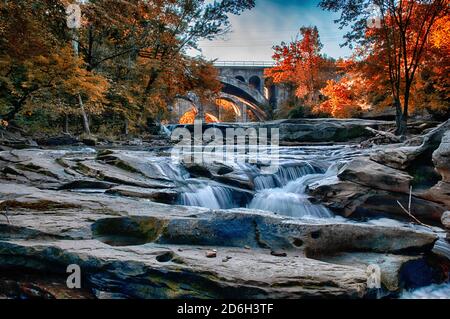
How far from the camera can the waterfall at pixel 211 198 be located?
577 centimetres

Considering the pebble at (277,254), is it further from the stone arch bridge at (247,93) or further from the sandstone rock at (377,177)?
the stone arch bridge at (247,93)

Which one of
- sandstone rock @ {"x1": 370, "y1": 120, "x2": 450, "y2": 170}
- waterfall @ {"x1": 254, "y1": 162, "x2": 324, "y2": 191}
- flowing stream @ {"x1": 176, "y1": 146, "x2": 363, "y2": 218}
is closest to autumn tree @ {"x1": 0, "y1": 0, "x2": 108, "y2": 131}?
flowing stream @ {"x1": 176, "y1": 146, "x2": 363, "y2": 218}

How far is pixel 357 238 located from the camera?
11.3 feet

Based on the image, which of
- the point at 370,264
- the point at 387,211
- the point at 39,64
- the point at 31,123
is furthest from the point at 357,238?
the point at 31,123

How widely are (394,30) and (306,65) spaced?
57.2 feet

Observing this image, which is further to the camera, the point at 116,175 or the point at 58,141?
the point at 58,141

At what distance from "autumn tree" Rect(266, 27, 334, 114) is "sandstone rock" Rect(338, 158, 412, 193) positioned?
79.5 feet

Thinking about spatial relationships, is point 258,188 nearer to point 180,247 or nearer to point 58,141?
point 180,247

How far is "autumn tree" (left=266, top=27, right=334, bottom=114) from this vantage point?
96.1 feet

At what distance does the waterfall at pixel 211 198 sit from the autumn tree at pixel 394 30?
934 centimetres

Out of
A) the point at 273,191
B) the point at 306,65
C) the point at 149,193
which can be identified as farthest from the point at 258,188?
the point at 306,65

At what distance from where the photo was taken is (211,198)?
607cm

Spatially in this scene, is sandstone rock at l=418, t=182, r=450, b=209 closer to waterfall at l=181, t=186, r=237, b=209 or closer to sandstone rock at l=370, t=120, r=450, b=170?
sandstone rock at l=370, t=120, r=450, b=170

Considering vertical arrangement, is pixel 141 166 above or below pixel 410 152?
below
